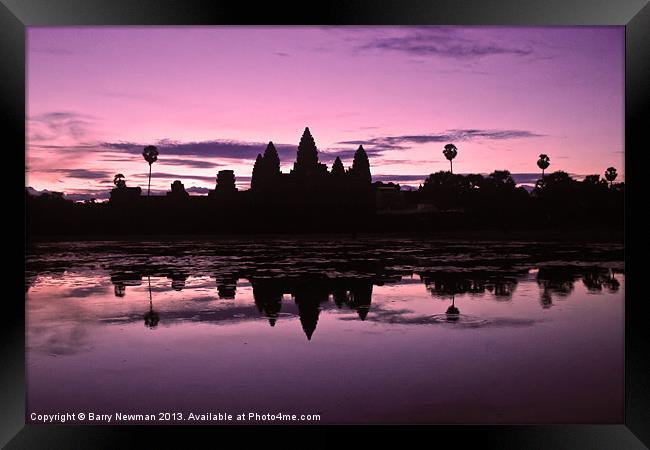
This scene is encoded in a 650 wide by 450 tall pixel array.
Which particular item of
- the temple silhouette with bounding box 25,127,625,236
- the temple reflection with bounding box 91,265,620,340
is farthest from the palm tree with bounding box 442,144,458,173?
the temple reflection with bounding box 91,265,620,340

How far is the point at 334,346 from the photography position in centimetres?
889

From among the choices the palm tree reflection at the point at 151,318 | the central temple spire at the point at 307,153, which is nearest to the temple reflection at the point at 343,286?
the palm tree reflection at the point at 151,318

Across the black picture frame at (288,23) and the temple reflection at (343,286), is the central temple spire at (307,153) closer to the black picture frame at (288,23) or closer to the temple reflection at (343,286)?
the temple reflection at (343,286)

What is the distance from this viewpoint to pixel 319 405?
22.5 ft

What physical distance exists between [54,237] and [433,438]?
39.3 meters

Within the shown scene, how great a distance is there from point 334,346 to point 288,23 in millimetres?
4751

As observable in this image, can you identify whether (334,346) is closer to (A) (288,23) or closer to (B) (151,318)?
(B) (151,318)

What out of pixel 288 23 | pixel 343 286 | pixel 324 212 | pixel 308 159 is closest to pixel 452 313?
pixel 343 286

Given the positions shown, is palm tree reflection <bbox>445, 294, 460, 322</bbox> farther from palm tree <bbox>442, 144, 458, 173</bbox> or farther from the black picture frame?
palm tree <bbox>442, 144, 458, 173</bbox>

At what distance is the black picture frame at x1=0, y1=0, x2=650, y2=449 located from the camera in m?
5.88

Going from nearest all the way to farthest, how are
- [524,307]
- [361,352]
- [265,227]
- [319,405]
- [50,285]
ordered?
[319,405]
[361,352]
[524,307]
[50,285]
[265,227]

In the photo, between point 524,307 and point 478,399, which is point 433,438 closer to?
point 478,399
